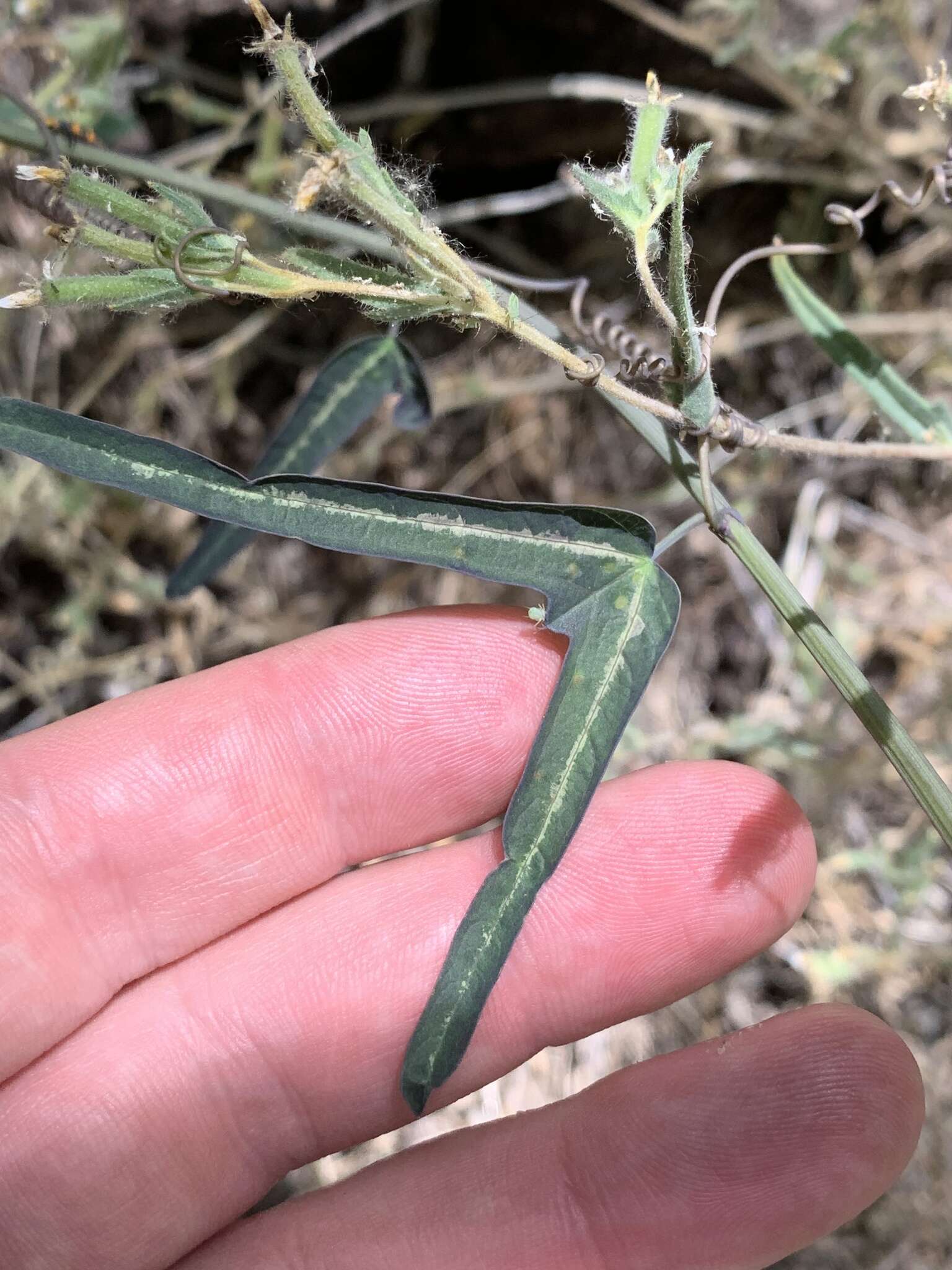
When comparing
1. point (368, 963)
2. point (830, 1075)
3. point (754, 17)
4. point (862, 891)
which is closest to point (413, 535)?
point (368, 963)

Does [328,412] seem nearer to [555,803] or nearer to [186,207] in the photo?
[186,207]

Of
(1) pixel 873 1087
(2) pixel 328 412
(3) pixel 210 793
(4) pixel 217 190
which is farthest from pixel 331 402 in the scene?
(1) pixel 873 1087

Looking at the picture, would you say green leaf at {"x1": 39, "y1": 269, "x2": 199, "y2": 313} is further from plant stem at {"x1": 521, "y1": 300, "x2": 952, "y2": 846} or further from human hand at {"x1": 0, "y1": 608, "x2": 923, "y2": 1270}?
human hand at {"x1": 0, "y1": 608, "x2": 923, "y2": 1270}

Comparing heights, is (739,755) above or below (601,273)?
below

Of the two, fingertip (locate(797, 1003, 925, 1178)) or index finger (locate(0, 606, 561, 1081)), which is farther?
index finger (locate(0, 606, 561, 1081))

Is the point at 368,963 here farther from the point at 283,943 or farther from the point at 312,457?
the point at 312,457

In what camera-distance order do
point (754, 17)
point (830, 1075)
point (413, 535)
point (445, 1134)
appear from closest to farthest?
point (413, 535)
point (830, 1075)
point (445, 1134)
point (754, 17)

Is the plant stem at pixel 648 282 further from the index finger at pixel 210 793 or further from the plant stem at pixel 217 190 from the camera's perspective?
the index finger at pixel 210 793

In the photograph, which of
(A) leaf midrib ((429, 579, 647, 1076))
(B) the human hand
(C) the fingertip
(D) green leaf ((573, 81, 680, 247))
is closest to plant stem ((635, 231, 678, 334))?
(D) green leaf ((573, 81, 680, 247))
